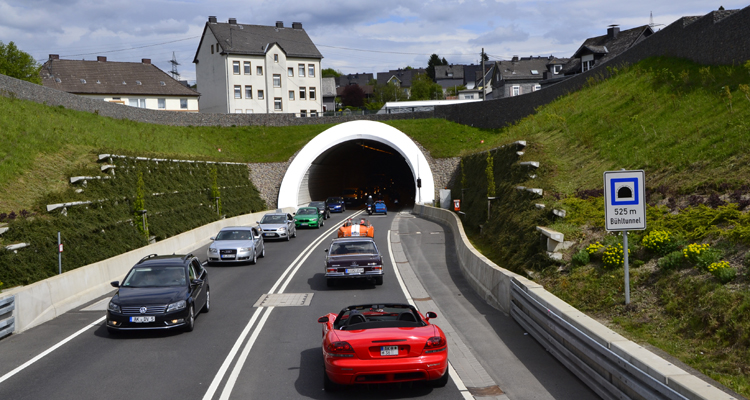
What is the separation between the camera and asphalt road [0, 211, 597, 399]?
810cm

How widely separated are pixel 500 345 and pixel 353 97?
381 feet

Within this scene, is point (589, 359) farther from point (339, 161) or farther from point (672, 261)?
point (339, 161)

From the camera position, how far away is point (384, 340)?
25.8 feet

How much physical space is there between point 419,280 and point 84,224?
40.9ft

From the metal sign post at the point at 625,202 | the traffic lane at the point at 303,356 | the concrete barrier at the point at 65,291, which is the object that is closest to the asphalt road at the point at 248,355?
the traffic lane at the point at 303,356

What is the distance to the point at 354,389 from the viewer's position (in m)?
8.34

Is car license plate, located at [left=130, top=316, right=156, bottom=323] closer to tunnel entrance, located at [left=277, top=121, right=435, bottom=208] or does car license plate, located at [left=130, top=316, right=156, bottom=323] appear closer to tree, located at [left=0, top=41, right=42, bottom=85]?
tunnel entrance, located at [left=277, top=121, right=435, bottom=208]

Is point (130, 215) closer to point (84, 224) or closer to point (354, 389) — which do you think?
point (84, 224)

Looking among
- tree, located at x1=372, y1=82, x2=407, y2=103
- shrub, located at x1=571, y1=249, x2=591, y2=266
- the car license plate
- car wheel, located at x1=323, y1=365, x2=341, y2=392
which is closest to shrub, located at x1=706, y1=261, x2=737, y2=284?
shrub, located at x1=571, y1=249, x2=591, y2=266

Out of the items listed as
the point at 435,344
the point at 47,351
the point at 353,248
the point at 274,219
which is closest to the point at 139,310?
the point at 47,351

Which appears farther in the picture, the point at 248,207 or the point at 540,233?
the point at 248,207

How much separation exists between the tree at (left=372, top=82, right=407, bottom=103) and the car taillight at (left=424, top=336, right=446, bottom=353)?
115200mm

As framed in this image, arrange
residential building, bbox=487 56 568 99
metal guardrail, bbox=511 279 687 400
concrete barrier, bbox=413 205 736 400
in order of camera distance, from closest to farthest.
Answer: concrete barrier, bbox=413 205 736 400
metal guardrail, bbox=511 279 687 400
residential building, bbox=487 56 568 99

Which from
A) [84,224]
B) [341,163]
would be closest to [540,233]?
[84,224]
